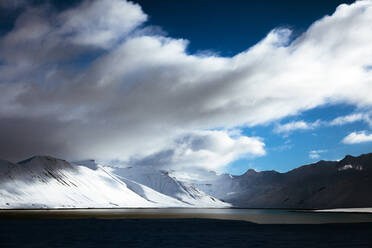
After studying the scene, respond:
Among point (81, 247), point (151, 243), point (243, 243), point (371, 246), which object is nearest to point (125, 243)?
point (151, 243)

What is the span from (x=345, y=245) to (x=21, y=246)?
42.1 metres

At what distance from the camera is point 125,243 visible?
5534 cm

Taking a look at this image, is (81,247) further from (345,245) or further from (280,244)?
(345,245)

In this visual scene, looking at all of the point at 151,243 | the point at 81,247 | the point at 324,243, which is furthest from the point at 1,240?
the point at 324,243

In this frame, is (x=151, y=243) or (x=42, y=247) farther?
(x=151, y=243)

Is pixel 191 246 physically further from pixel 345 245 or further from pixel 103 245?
pixel 345 245

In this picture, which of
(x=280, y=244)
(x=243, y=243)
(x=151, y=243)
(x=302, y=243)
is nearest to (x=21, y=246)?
(x=151, y=243)

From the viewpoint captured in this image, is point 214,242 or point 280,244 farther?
point 214,242

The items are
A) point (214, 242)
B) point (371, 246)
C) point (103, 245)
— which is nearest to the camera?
point (371, 246)

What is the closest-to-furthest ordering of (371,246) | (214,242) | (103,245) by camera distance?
(371,246), (103,245), (214,242)

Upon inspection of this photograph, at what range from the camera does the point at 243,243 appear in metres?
54.2

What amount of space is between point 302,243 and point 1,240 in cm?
4362

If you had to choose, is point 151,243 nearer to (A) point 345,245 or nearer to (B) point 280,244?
(B) point 280,244

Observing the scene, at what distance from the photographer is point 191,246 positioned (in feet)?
168
